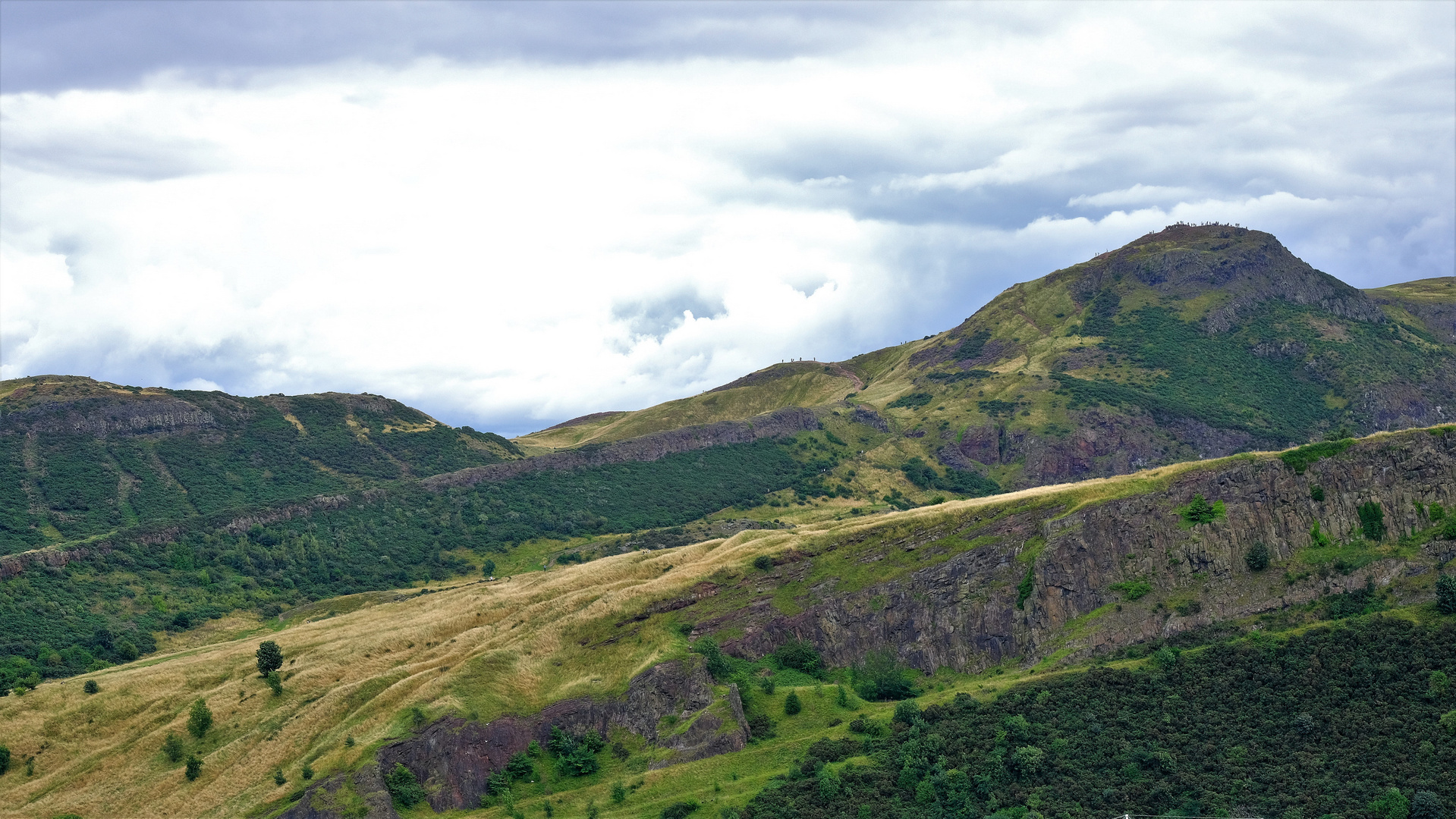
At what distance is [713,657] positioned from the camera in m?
94.7

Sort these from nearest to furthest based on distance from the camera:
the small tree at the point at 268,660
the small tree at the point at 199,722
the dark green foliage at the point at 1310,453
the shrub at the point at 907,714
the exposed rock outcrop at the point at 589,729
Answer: the shrub at the point at 907,714 < the exposed rock outcrop at the point at 589,729 < the dark green foliage at the point at 1310,453 < the small tree at the point at 199,722 < the small tree at the point at 268,660

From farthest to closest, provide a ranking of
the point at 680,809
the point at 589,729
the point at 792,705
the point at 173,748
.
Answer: the point at 173,748, the point at 589,729, the point at 792,705, the point at 680,809

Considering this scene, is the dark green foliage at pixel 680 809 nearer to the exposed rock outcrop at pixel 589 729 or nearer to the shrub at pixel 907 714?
the exposed rock outcrop at pixel 589 729

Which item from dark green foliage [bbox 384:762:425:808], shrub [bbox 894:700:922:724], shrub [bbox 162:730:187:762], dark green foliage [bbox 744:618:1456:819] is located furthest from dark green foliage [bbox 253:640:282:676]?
shrub [bbox 894:700:922:724]

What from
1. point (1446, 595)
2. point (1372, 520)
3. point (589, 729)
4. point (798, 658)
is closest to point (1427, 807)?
point (1446, 595)

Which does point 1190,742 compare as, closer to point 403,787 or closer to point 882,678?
point 882,678

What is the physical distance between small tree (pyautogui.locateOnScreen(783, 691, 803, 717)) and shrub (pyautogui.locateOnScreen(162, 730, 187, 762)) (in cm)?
5231

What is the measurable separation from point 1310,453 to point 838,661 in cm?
4403

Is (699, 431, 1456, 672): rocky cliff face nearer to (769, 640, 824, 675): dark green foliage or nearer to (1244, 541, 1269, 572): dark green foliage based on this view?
(1244, 541, 1269, 572): dark green foliage

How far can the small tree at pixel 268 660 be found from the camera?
10631 cm

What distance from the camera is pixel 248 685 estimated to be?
105375mm

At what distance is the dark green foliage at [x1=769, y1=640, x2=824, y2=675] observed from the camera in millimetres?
98125

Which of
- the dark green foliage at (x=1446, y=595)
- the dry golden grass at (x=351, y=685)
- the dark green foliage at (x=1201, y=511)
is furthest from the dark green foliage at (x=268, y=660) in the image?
the dark green foliage at (x=1446, y=595)

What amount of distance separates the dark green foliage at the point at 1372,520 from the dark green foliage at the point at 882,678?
3837 cm
